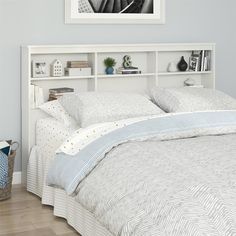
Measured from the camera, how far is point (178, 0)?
510cm

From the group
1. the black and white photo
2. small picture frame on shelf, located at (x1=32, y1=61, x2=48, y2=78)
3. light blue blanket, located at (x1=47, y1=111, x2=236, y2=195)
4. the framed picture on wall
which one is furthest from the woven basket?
the black and white photo

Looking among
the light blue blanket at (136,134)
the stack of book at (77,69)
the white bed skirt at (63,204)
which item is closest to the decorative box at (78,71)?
the stack of book at (77,69)

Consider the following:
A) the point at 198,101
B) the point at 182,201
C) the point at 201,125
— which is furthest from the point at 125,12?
the point at 182,201

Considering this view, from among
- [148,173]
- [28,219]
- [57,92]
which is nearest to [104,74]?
[57,92]

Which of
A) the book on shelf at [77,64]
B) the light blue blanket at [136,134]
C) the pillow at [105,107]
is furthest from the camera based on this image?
the book on shelf at [77,64]

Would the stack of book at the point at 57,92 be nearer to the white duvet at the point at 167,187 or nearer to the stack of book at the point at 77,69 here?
the stack of book at the point at 77,69

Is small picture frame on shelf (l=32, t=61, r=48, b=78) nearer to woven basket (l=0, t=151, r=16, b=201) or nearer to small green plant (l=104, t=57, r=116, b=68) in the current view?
small green plant (l=104, t=57, r=116, b=68)

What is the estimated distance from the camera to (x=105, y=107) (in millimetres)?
4051

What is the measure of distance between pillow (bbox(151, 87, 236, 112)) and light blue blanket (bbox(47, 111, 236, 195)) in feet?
1.55

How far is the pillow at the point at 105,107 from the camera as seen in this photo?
3992 millimetres

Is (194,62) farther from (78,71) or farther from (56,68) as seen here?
(56,68)

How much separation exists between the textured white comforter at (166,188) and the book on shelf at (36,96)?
4.20ft

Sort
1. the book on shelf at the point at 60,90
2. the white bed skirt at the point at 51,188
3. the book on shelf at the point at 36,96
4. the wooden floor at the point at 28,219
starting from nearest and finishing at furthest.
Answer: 1. the white bed skirt at the point at 51,188
2. the wooden floor at the point at 28,219
3. the book on shelf at the point at 36,96
4. the book on shelf at the point at 60,90

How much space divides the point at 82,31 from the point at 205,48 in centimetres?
106
